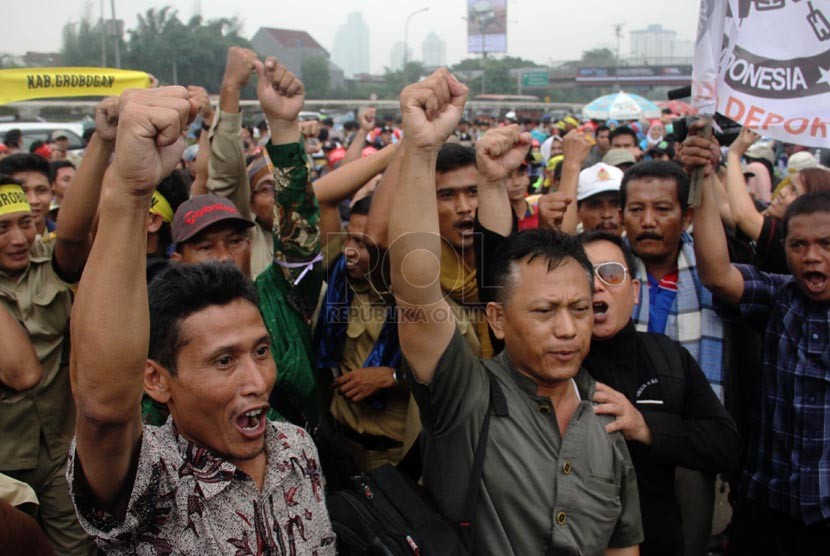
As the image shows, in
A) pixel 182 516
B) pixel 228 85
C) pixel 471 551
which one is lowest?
pixel 471 551

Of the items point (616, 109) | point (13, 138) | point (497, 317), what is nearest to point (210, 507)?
point (497, 317)

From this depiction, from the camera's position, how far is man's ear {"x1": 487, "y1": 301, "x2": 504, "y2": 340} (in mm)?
2250

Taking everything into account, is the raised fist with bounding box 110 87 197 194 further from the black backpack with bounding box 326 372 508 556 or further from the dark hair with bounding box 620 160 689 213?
the dark hair with bounding box 620 160 689 213

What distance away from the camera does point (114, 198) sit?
1.33 m

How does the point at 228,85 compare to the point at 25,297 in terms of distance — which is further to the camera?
the point at 228,85

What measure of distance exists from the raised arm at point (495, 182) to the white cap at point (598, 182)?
191 centimetres

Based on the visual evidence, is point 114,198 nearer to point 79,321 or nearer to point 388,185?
point 79,321

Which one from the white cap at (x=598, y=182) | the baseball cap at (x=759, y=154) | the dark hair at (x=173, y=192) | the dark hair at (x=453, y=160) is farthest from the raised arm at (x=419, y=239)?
the baseball cap at (x=759, y=154)

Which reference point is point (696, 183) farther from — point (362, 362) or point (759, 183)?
point (759, 183)

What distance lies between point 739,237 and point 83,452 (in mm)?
3522

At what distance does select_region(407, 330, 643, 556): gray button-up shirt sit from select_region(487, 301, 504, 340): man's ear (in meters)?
0.23

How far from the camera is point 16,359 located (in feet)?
8.82

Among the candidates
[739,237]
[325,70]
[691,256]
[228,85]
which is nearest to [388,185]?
[228,85]

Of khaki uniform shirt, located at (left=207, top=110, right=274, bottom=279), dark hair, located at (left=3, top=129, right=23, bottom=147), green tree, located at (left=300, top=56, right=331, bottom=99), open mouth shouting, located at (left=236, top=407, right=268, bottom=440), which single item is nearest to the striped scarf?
khaki uniform shirt, located at (left=207, top=110, right=274, bottom=279)
